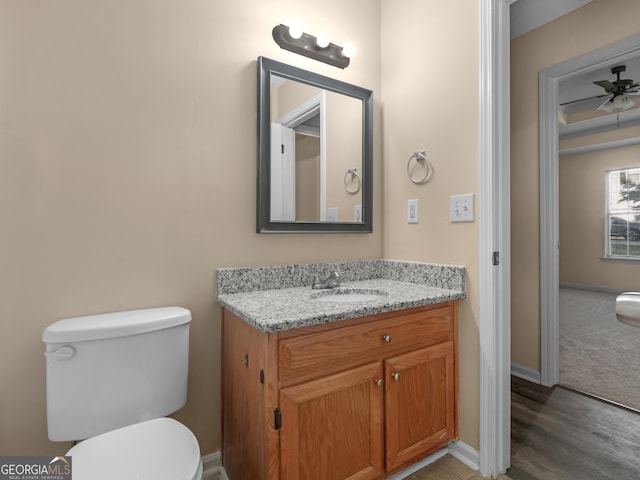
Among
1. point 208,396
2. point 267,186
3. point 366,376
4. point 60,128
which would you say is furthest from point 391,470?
point 60,128

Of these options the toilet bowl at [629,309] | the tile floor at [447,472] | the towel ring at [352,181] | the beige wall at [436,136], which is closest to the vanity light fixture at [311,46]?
the beige wall at [436,136]

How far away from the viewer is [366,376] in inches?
49.9

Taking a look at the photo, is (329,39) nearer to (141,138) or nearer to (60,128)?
(141,138)

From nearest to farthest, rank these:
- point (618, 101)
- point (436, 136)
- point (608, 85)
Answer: point (436, 136) < point (608, 85) < point (618, 101)

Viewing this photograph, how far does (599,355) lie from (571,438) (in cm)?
161

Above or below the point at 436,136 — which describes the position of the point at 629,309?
below

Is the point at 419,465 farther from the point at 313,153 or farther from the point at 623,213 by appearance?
the point at 623,213

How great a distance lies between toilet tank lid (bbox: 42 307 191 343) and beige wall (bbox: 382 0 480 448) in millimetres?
1230

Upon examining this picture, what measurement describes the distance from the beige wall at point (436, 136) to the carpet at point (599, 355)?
4.68 feet

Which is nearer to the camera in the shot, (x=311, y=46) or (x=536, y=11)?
(x=311, y=46)

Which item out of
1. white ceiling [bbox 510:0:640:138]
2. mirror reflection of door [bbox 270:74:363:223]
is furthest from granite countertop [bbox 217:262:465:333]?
white ceiling [bbox 510:0:640:138]

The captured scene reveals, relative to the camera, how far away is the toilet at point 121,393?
36.3 inches

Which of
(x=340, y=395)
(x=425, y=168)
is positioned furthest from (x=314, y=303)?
(x=425, y=168)

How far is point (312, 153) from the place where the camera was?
5.77 ft
